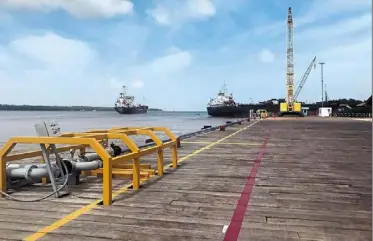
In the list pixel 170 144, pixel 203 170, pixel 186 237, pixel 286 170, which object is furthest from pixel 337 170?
pixel 186 237

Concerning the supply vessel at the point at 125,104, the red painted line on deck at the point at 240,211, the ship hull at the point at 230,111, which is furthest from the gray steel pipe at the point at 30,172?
the supply vessel at the point at 125,104

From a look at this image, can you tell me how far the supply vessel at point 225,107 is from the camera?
117 m

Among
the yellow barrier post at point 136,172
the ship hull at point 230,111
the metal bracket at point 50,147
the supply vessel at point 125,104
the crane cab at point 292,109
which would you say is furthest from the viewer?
the supply vessel at point 125,104

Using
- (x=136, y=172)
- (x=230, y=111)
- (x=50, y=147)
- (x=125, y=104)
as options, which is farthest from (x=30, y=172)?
(x=125, y=104)

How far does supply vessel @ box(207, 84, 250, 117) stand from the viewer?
117 m

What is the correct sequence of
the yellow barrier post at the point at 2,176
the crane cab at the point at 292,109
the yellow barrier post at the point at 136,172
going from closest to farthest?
the yellow barrier post at the point at 2,176
the yellow barrier post at the point at 136,172
the crane cab at the point at 292,109

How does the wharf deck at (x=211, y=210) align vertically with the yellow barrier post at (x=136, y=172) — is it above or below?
below

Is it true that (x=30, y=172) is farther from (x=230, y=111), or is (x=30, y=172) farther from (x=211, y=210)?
(x=230, y=111)

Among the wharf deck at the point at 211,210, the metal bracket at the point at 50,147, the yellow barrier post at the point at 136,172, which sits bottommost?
the wharf deck at the point at 211,210

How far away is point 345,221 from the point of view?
15.4ft

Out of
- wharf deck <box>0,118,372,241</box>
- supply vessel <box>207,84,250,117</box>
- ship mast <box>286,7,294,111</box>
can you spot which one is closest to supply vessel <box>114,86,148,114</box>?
supply vessel <box>207,84,250,117</box>

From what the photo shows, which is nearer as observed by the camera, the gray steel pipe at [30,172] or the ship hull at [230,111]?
the gray steel pipe at [30,172]

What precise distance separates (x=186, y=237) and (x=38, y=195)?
3065 mm

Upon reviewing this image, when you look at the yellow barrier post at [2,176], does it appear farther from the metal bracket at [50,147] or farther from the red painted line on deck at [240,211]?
the red painted line on deck at [240,211]
